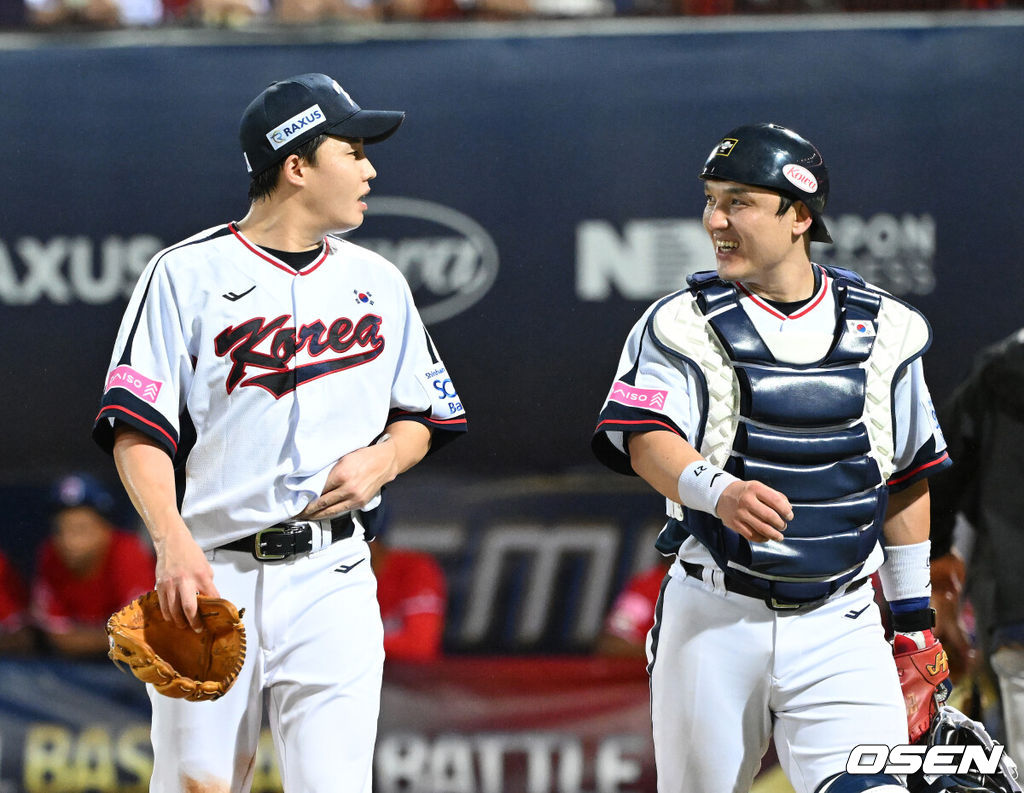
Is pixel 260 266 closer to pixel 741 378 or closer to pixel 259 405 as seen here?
pixel 259 405

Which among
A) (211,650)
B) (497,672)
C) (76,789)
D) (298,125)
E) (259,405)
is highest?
(298,125)

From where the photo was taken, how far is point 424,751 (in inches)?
194

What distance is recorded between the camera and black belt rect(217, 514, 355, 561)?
2.63m

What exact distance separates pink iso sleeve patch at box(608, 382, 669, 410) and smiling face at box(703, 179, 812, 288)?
279 millimetres

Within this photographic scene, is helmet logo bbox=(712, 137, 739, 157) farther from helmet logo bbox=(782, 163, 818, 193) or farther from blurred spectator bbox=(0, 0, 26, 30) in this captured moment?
blurred spectator bbox=(0, 0, 26, 30)

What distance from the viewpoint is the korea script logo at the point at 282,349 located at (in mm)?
2656

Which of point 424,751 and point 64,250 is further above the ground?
point 64,250

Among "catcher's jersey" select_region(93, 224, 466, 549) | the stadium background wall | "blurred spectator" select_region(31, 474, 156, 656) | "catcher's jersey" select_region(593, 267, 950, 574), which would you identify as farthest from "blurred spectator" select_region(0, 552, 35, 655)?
"catcher's jersey" select_region(593, 267, 950, 574)

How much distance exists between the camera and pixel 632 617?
5.36 meters

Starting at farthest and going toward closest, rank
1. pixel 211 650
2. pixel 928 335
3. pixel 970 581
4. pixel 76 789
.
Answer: pixel 76 789 < pixel 970 581 < pixel 928 335 < pixel 211 650

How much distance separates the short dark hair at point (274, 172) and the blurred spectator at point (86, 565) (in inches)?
117

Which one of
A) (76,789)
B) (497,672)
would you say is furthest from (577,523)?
(76,789)

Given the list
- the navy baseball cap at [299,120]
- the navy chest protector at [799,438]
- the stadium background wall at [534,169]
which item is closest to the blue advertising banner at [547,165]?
the stadium background wall at [534,169]

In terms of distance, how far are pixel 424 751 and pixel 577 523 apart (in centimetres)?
127
